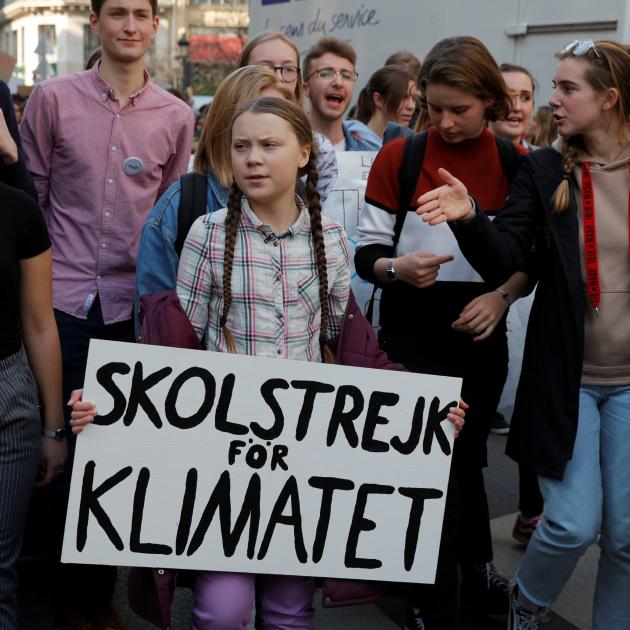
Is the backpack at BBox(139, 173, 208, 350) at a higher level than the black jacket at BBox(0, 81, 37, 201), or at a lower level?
lower

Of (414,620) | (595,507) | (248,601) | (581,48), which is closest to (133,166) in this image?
(581,48)

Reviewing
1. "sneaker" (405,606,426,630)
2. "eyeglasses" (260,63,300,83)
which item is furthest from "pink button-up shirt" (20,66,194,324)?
"sneaker" (405,606,426,630)

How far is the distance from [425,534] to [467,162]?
1.28m

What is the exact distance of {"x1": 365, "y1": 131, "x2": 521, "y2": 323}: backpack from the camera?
3.28 m

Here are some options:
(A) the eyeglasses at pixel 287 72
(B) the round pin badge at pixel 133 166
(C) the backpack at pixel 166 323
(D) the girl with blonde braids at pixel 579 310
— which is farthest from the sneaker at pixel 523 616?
(A) the eyeglasses at pixel 287 72

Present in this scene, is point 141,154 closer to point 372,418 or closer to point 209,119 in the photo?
point 209,119

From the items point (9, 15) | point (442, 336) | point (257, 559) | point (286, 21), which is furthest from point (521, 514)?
point (9, 15)

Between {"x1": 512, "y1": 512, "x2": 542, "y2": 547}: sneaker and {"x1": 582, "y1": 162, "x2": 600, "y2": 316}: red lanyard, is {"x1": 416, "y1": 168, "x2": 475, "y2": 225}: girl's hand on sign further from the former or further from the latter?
{"x1": 512, "y1": 512, "x2": 542, "y2": 547}: sneaker

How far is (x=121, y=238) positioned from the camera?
3527mm

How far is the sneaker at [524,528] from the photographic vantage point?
4.26 m

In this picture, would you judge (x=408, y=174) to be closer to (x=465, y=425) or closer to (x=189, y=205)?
(x=189, y=205)

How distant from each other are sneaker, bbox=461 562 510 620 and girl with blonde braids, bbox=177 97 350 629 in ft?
3.88

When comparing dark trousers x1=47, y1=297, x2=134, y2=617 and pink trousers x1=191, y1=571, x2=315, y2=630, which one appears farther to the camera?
dark trousers x1=47, y1=297, x2=134, y2=617

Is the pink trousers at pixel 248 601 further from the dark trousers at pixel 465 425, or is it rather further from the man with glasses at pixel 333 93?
the man with glasses at pixel 333 93
